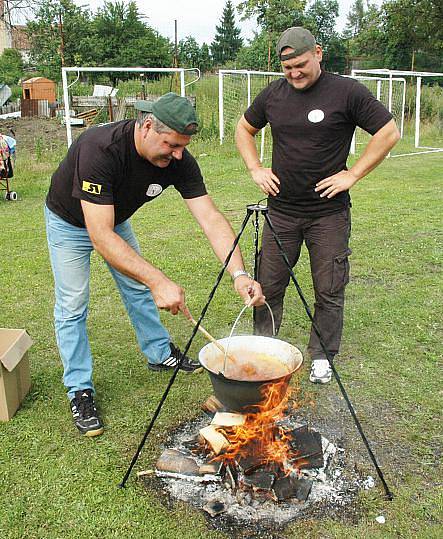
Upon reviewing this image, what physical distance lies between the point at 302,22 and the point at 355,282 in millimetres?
37043

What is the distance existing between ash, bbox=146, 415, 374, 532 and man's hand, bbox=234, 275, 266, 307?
808 millimetres

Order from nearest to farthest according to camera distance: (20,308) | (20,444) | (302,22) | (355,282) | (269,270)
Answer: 1. (20,444)
2. (269,270)
3. (20,308)
4. (355,282)
5. (302,22)

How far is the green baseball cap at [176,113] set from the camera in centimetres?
246

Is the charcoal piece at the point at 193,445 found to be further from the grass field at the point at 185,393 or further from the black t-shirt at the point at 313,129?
the black t-shirt at the point at 313,129

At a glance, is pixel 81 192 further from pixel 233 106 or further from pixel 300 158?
pixel 233 106

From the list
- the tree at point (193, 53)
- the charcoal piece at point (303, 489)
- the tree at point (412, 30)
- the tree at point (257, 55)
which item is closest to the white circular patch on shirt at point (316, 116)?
the charcoal piece at point (303, 489)

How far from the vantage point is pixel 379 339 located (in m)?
4.14

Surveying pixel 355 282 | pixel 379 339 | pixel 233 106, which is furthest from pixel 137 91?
pixel 379 339

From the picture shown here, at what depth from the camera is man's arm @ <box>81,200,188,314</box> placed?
256 centimetres

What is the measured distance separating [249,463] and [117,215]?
1447 millimetres

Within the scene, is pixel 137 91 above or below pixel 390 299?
above

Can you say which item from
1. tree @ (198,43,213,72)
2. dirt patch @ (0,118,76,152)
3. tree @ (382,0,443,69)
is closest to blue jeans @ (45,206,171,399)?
dirt patch @ (0,118,76,152)

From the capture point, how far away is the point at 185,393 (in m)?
3.45

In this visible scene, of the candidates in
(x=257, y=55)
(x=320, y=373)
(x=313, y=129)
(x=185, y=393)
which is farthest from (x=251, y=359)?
(x=257, y=55)
